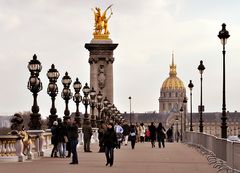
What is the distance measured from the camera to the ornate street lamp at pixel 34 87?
39906 mm

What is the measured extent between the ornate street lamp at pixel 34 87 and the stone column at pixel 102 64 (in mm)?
100095

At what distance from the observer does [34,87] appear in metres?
40.2

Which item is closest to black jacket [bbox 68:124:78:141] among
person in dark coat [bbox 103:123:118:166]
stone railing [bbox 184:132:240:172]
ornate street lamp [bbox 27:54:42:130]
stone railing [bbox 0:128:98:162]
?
person in dark coat [bbox 103:123:118:166]

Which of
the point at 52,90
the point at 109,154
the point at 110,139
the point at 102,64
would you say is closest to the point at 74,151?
the point at 109,154

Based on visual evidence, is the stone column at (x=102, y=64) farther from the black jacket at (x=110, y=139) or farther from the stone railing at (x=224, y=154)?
the black jacket at (x=110, y=139)

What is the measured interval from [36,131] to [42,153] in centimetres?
130

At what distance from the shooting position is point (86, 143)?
Answer: 47438 mm

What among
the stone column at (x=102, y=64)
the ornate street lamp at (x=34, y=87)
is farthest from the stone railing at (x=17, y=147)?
the stone column at (x=102, y=64)

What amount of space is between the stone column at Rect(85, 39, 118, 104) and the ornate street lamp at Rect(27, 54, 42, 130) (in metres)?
100

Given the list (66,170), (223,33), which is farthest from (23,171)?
(223,33)

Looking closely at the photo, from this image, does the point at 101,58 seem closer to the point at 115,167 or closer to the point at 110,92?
the point at 110,92

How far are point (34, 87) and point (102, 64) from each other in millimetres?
102446

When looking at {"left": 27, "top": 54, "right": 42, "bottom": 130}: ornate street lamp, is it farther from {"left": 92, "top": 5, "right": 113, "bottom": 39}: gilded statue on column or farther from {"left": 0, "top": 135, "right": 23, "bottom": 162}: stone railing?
{"left": 92, "top": 5, "right": 113, "bottom": 39}: gilded statue on column

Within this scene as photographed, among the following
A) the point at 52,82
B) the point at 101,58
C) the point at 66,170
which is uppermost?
the point at 101,58
